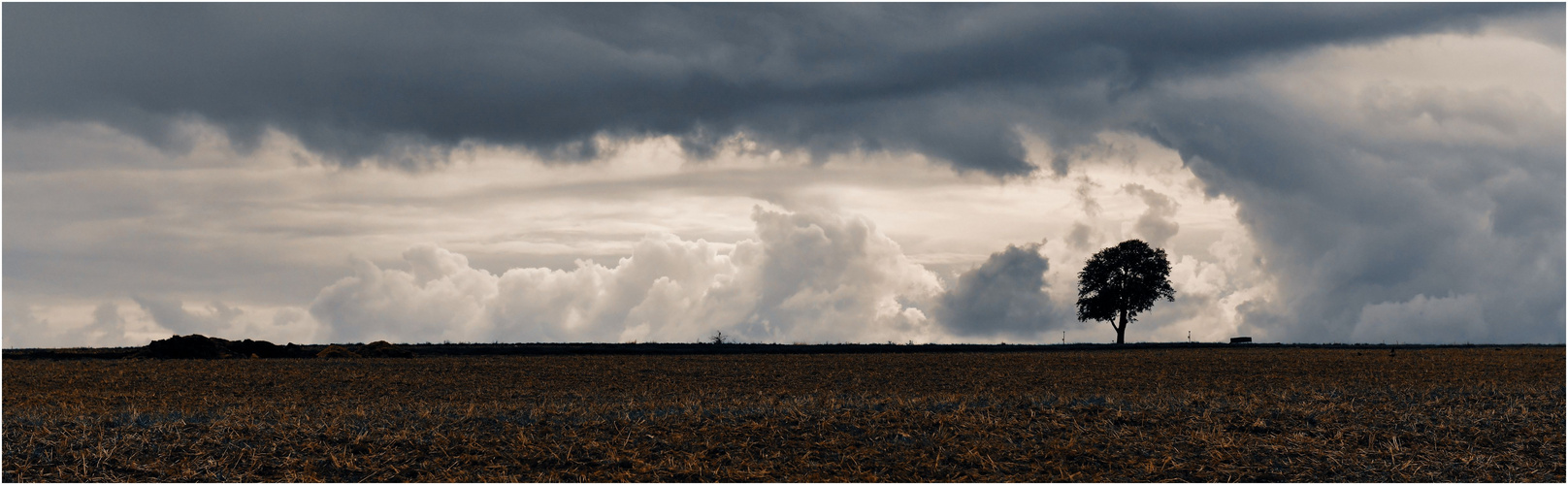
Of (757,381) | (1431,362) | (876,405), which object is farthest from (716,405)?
(1431,362)

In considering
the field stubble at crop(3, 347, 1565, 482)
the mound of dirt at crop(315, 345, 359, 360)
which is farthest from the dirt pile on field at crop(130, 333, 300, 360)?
the field stubble at crop(3, 347, 1565, 482)

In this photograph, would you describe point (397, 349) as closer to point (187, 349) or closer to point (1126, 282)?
point (187, 349)

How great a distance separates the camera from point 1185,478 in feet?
52.4

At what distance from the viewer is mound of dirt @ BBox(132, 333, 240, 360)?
55250mm

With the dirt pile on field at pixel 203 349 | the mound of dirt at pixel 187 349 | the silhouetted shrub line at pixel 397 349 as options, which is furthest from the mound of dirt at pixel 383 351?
the mound of dirt at pixel 187 349

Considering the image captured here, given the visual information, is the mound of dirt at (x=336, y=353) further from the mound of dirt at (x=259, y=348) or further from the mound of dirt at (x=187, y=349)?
the mound of dirt at (x=187, y=349)

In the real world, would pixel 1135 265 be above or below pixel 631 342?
above

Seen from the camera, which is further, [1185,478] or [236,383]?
[236,383]

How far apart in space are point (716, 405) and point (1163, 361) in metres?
37.2

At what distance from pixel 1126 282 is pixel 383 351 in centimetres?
6916

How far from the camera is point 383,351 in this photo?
58.6 metres

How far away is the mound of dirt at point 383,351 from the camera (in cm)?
5794

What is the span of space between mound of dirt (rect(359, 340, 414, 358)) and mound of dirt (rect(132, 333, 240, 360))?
634 cm

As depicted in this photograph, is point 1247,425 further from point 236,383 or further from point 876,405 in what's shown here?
point 236,383
